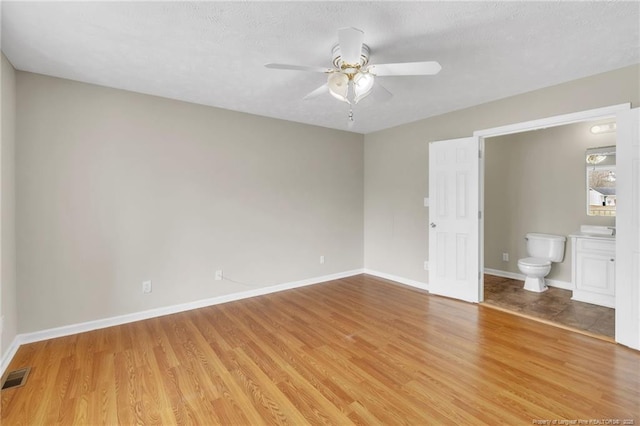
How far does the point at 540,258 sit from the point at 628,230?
1.86 metres

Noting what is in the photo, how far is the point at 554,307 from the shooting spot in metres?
3.41

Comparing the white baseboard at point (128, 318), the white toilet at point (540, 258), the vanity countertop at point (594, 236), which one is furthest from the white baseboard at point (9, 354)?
the vanity countertop at point (594, 236)

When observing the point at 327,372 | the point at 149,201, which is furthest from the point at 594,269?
the point at 149,201

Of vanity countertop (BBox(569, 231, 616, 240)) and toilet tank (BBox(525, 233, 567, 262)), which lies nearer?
vanity countertop (BBox(569, 231, 616, 240))

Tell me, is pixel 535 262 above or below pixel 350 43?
below

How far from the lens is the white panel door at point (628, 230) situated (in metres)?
2.43

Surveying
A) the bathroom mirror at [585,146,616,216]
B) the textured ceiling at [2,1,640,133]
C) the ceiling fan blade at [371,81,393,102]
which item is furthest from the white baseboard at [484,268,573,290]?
the ceiling fan blade at [371,81,393,102]

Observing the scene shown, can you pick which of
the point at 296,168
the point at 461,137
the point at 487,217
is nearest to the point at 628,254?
the point at 461,137

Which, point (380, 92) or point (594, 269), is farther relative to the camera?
point (594, 269)

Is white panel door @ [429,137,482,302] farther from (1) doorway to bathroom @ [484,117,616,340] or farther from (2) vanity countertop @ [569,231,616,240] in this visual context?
(2) vanity countertop @ [569,231,616,240]

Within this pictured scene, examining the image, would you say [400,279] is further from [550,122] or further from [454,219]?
[550,122]

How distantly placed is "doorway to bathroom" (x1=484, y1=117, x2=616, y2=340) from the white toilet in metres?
0.12

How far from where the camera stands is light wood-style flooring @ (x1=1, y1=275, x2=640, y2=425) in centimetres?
176

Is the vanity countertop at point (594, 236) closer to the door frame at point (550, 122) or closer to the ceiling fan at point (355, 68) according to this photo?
the door frame at point (550, 122)
